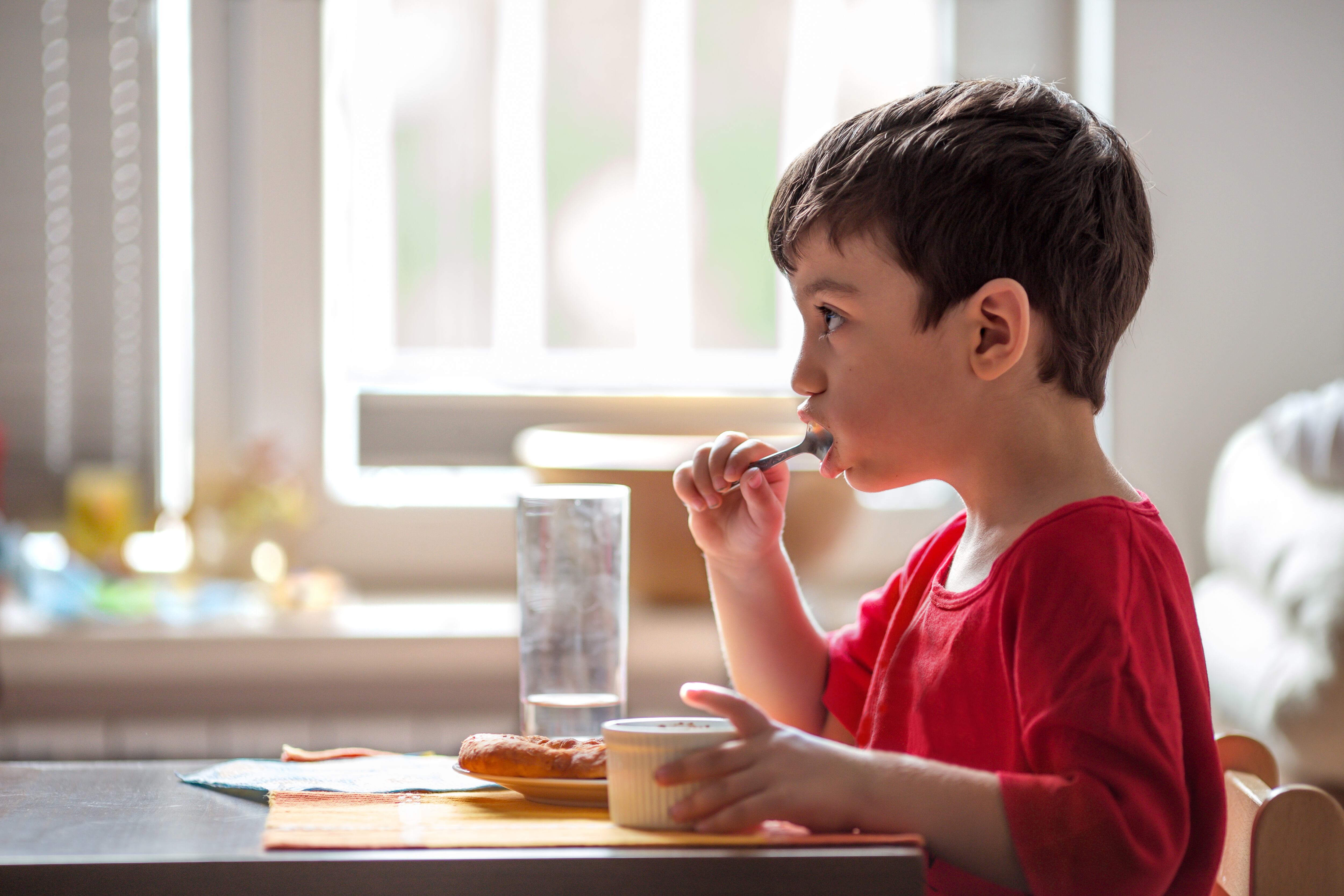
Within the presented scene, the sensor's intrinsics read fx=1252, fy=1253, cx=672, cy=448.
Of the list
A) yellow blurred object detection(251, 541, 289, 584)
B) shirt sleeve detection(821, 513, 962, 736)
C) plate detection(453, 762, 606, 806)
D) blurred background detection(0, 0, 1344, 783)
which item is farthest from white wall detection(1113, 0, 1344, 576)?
plate detection(453, 762, 606, 806)

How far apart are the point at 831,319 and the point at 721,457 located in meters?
0.13

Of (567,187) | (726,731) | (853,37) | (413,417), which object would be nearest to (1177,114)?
(853,37)

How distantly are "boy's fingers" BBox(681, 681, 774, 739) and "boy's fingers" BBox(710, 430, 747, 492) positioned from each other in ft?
0.79

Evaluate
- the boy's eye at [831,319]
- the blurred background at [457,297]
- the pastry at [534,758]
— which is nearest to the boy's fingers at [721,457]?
the boy's eye at [831,319]

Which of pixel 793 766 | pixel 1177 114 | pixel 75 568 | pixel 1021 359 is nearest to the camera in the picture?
pixel 793 766

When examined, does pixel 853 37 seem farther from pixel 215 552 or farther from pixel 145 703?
pixel 145 703

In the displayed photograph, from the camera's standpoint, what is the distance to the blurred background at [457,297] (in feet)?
4.89

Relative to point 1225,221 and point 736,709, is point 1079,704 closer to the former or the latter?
point 736,709

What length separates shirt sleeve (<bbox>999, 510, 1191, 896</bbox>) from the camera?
533 millimetres

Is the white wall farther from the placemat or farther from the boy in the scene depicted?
the placemat

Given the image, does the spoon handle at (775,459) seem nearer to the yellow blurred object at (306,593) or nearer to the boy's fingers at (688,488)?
the boy's fingers at (688,488)

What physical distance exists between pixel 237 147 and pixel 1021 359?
1.38 m

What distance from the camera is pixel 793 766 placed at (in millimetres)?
555

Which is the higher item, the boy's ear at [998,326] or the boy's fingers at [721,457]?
the boy's ear at [998,326]
